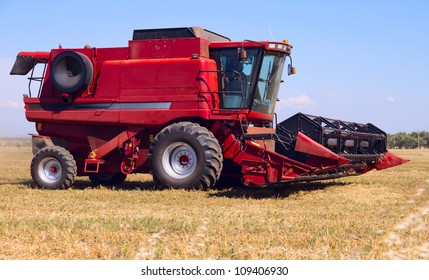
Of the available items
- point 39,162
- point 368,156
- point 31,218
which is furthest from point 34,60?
point 368,156

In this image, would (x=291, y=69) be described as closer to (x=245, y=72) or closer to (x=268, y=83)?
(x=268, y=83)

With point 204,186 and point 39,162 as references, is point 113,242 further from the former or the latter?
point 39,162

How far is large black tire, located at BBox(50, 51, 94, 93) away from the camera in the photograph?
38.4ft

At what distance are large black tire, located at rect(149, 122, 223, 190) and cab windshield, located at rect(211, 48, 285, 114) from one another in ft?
2.82

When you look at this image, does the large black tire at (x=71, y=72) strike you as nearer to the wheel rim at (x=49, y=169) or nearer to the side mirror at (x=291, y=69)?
the wheel rim at (x=49, y=169)

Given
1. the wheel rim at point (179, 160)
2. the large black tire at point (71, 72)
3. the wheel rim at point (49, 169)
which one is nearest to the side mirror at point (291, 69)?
the wheel rim at point (179, 160)

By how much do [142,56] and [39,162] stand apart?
296cm

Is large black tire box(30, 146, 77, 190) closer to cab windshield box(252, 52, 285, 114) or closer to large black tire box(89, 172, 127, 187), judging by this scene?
large black tire box(89, 172, 127, 187)

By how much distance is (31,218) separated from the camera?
7250mm

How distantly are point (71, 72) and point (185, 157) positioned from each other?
3.07 meters

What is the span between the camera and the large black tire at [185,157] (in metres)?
10.5

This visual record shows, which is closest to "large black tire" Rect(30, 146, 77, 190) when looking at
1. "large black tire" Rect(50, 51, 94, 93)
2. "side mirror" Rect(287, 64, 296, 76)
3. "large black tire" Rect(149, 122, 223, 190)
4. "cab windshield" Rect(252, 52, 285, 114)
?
"large black tire" Rect(50, 51, 94, 93)

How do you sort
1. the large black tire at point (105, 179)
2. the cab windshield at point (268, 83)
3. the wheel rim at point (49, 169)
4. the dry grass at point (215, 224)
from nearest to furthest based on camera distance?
the dry grass at point (215, 224) < the cab windshield at point (268, 83) < the wheel rim at point (49, 169) < the large black tire at point (105, 179)

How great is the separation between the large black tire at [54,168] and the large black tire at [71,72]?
125 cm
